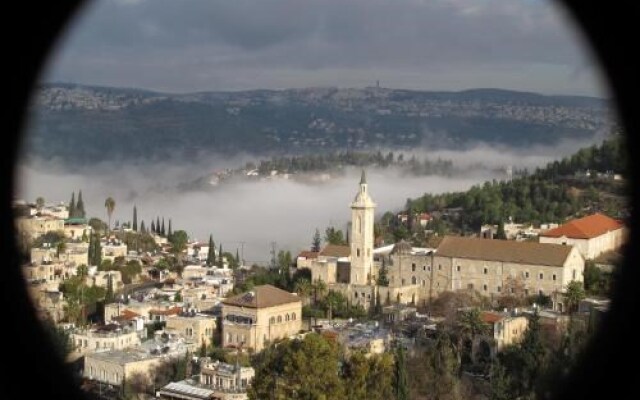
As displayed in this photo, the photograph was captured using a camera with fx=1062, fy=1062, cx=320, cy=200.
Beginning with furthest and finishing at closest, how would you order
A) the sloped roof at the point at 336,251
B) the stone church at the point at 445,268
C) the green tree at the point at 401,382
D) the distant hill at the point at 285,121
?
the distant hill at the point at 285,121
the sloped roof at the point at 336,251
the stone church at the point at 445,268
the green tree at the point at 401,382

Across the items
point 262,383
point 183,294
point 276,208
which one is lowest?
point 276,208

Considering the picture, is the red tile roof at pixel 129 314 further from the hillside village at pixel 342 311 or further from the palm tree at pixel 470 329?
the palm tree at pixel 470 329

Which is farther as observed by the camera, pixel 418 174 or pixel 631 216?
pixel 418 174

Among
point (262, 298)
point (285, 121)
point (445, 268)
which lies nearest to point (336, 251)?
point (445, 268)

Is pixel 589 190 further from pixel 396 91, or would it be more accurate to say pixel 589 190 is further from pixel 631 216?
pixel 396 91

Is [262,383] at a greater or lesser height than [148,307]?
greater

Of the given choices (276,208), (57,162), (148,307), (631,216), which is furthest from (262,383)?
(57,162)

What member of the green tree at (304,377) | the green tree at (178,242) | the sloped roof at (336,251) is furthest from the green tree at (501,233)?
the green tree at (304,377)
